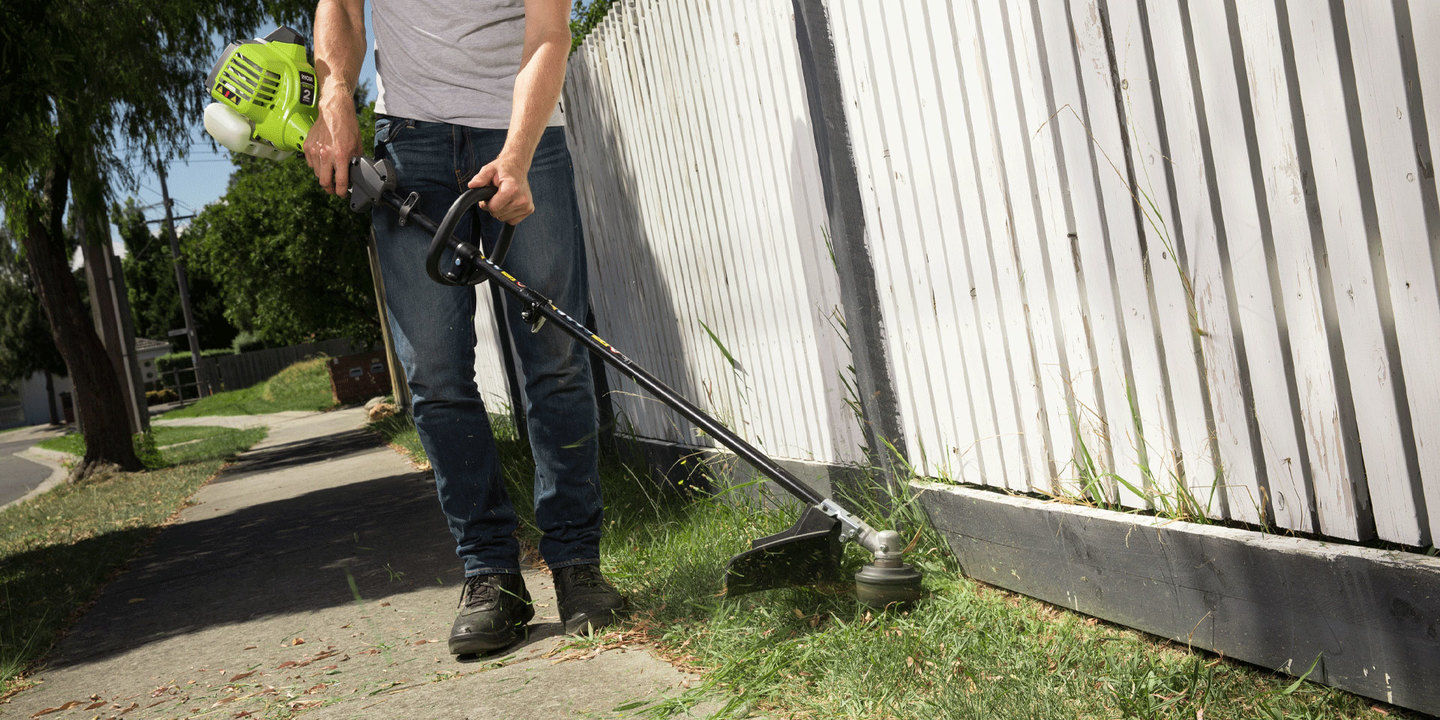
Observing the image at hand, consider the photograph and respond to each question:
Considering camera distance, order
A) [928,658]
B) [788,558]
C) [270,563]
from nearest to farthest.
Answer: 1. [928,658]
2. [788,558]
3. [270,563]

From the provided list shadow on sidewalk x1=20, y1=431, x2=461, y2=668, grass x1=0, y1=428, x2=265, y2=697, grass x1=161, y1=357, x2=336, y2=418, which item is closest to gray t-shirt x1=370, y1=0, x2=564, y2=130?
shadow on sidewalk x1=20, y1=431, x2=461, y2=668

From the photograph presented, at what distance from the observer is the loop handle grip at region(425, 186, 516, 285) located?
2.32 m

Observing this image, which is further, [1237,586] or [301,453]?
[301,453]

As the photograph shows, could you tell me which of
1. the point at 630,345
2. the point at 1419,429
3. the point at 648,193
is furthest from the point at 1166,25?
the point at 630,345

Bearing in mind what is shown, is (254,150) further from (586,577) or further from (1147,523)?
(1147,523)

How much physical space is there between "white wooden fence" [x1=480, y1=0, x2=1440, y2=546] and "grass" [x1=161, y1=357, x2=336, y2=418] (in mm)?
24487

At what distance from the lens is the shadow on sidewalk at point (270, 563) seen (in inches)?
146

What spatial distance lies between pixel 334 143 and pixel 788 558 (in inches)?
58.1

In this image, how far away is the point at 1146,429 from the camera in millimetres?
1882

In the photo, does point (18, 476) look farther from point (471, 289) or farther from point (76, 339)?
point (471, 289)

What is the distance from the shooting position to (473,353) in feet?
8.95

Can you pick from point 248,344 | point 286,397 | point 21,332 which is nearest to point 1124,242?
point 286,397

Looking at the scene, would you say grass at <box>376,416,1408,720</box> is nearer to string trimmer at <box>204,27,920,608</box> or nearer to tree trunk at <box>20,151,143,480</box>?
string trimmer at <box>204,27,920,608</box>

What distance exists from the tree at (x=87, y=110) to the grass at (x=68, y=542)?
1.27m
